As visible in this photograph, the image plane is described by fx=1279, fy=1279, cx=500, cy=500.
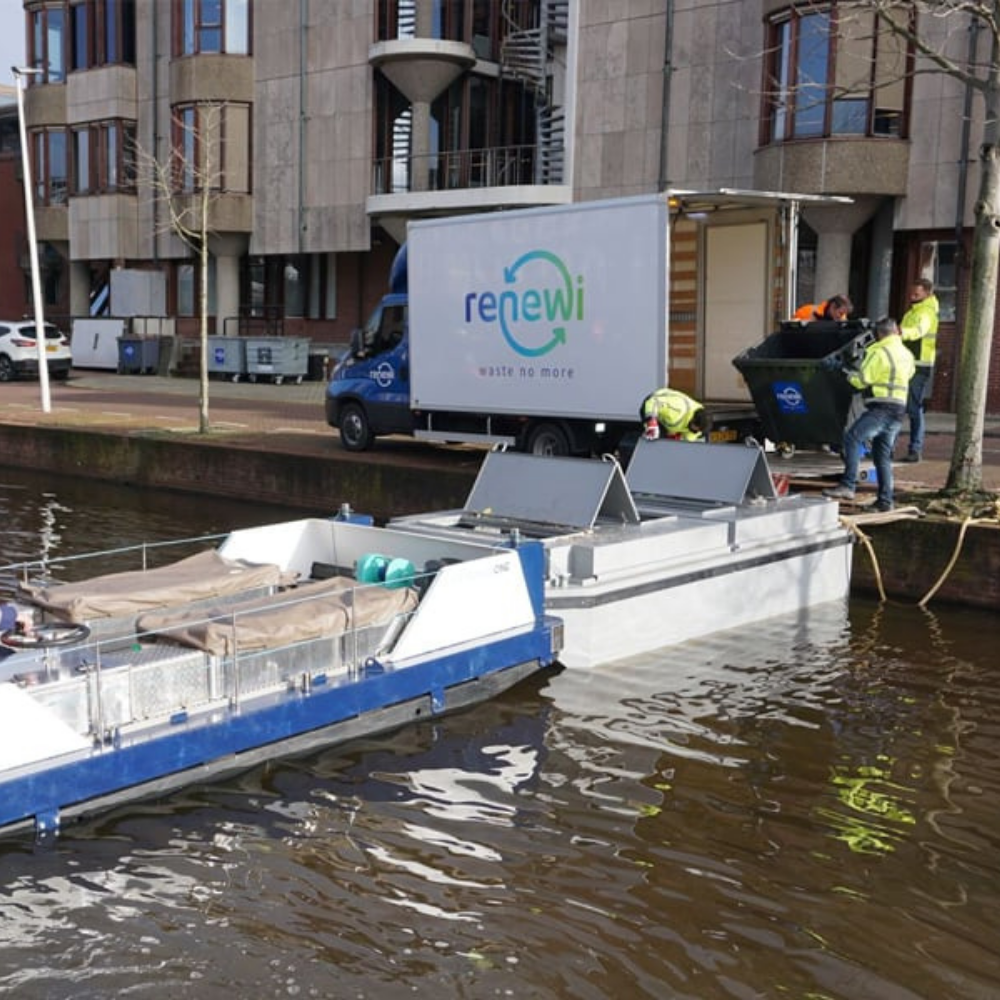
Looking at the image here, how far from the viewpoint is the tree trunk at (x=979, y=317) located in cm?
1145

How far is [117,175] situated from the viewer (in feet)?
113

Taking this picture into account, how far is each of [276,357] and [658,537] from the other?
21963mm

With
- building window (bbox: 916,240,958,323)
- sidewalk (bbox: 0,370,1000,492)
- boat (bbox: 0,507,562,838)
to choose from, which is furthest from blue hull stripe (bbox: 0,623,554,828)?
building window (bbox: 916,240,958,323)

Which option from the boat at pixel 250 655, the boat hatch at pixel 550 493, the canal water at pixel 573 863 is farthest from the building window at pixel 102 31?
the canal water at pixel 573 863

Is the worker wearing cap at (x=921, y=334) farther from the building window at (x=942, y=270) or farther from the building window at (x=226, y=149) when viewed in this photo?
the building window at (x=226, y=149)

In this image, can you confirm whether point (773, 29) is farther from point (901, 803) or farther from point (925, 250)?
point (901, 803)

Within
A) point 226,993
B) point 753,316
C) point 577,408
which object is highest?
point 753,316

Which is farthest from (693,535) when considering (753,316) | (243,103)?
(243,103)

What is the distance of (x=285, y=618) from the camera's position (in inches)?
266

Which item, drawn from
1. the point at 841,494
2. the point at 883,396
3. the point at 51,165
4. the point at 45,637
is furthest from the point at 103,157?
the point at 45,637

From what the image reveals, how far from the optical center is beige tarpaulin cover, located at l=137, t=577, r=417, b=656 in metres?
6.50

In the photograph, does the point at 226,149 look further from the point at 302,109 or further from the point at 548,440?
the point at 548,440

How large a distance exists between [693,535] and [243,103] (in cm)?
2572

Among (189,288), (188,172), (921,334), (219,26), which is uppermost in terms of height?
(219,26)
